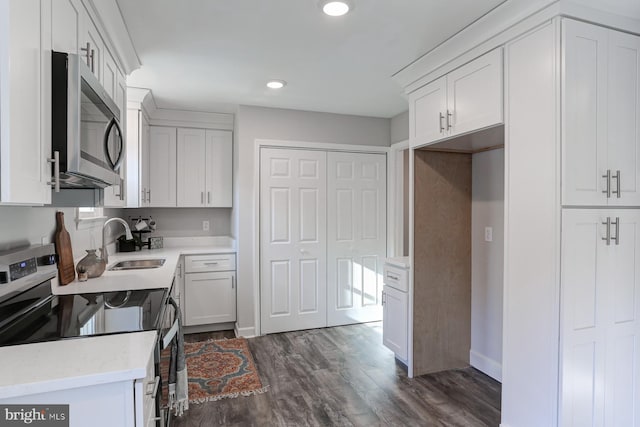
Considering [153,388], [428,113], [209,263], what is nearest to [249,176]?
[209,263]

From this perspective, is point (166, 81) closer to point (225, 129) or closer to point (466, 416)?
point (225, 129)

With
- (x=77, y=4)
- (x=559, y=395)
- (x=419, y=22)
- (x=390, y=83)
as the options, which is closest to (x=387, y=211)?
(x=390, y=83)

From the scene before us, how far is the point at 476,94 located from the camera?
2178 millimetres

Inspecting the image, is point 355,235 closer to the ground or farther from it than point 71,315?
farther from it

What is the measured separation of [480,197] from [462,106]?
96cm

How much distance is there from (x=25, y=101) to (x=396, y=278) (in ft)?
8.82

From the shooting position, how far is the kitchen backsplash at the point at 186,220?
419 centimetres

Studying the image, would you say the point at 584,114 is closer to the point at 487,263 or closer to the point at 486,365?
the point at 487,263

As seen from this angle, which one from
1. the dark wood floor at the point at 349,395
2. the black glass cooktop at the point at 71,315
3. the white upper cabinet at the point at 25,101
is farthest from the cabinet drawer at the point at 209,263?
the white upper cabinet at the point at 25,101

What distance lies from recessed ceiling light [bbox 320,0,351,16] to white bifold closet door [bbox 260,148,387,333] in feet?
6.54

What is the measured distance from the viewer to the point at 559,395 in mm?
1731

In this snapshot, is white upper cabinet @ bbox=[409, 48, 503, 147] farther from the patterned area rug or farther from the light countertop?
the patterned area rug

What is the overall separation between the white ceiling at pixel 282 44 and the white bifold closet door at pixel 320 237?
2.74ft

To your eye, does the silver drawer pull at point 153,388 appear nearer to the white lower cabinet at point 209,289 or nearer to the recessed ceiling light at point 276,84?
the recessed ceiling light at point 276,84
